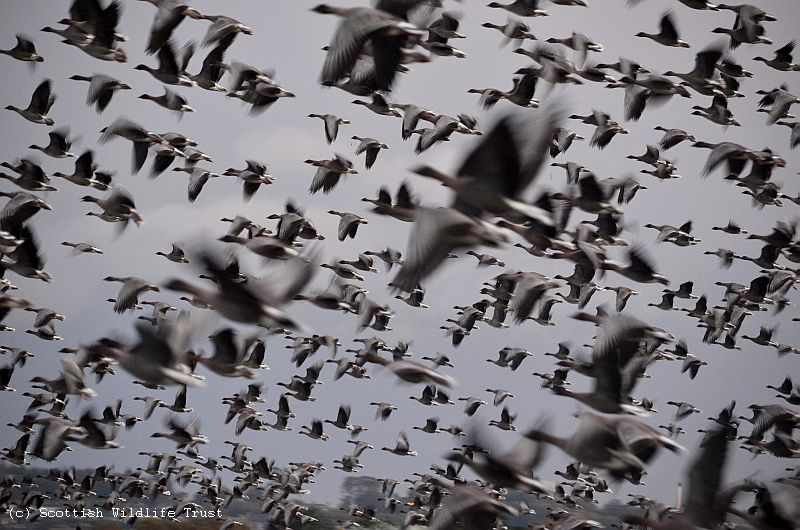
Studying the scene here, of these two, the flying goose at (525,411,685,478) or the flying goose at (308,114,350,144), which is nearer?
the flying goose at (525,411,685,478)

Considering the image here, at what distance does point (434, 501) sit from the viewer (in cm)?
1853

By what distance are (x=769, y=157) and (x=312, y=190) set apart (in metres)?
7.30

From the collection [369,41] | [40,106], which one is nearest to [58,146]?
[40,106]

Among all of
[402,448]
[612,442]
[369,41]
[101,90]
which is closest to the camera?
[612,442]

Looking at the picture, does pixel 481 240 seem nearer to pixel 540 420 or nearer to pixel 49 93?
pixel 540 420

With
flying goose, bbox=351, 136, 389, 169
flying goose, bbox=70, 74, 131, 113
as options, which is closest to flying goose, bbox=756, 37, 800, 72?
flying goose, bbox=351, 136, 389, 169

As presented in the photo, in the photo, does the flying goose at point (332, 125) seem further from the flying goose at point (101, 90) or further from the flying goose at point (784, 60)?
the flying goose at point (784, 60)

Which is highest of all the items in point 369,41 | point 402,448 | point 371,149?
point 369,41

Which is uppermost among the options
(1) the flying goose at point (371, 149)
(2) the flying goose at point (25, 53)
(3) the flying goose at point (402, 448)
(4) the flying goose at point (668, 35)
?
(4) the flying goose at point (668, 35)

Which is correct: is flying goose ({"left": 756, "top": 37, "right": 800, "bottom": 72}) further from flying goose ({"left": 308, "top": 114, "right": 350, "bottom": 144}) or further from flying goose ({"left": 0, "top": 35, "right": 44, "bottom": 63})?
flying goose ({"left": 0, "top": 35, "right": 44, "bottom": 63})

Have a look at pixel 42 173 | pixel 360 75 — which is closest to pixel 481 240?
pixel 360 75

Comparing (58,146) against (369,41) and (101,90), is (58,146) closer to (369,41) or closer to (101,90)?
(101,90)

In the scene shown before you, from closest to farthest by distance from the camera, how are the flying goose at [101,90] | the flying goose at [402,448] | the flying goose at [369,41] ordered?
the flying goose at [369,41] → the flying goose at [101,90] → the flying goose at [402,448]

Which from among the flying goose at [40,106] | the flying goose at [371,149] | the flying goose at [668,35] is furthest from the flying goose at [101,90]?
the flying goose at [668,35]
